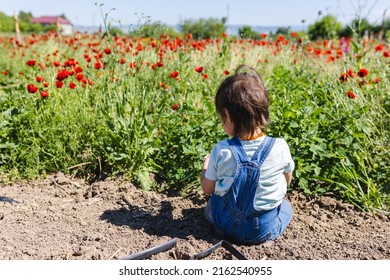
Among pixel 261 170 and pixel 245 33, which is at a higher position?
pixel 245 33

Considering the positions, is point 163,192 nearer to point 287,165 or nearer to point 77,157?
point 77,157

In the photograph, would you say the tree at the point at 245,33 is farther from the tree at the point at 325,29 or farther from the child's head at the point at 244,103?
the child's head at the point at 244,103

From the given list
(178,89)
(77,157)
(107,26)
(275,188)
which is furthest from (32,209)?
(178,89)

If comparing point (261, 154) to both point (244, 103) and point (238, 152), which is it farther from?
point (244, 103)

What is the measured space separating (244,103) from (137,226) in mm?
1108

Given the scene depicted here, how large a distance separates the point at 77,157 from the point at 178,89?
1269mm

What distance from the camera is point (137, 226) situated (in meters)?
2.87

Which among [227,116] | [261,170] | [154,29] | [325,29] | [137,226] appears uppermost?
[154,29]

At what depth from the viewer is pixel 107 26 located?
3.42m

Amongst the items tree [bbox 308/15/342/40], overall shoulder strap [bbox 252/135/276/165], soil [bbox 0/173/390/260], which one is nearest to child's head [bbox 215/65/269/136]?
overall shoulder strap [bbox 252/135/276/165]

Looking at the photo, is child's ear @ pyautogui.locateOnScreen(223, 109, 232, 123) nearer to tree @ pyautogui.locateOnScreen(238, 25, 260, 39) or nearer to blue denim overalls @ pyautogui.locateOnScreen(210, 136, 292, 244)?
blue denim overalls @ pyautogui.locateOnScreen(210, 136, 292, 244)

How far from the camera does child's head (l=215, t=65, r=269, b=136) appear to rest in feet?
7.66

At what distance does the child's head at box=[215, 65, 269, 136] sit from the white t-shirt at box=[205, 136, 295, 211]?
0.30 feet

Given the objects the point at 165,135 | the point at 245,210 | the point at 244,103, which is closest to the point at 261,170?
the point at 245,210
